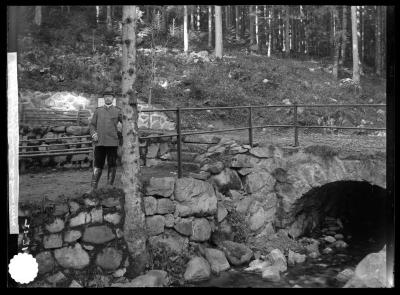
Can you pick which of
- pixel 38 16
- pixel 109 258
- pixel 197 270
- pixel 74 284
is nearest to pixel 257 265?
pixel 197 270

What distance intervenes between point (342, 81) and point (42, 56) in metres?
14.7

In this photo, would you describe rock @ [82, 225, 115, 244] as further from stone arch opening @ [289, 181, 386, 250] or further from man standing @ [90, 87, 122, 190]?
stone arch opening @ [289, 181, 386, 250]

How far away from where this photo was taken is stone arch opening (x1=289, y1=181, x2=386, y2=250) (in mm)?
9164

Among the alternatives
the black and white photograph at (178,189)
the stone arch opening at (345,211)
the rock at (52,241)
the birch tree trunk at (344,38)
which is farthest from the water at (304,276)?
the birch tree trunk at (344,38)

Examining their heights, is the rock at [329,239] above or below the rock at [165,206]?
below

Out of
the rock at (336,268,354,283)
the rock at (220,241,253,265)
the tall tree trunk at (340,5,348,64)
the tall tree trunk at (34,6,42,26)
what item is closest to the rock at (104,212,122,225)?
the rock at (220,241,253,265)

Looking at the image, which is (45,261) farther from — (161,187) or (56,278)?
(161,187)

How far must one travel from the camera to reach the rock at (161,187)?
22.1 feet

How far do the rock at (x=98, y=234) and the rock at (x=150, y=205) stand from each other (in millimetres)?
750

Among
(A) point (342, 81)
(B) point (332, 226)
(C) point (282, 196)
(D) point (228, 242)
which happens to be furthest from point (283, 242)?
(A) point (342, 81)

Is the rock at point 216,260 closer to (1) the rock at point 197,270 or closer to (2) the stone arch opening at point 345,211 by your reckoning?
(1) the rock at point 197,270

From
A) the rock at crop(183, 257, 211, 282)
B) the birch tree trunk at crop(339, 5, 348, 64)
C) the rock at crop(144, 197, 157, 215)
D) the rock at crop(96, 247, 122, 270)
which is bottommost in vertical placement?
the rock at crop(183, 257, 211, 282)

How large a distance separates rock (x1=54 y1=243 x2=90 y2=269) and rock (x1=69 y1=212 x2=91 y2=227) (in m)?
0.30

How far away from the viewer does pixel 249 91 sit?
17688mm
